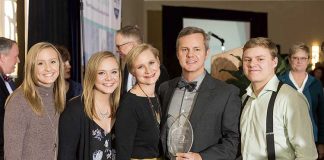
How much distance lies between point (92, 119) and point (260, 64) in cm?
84

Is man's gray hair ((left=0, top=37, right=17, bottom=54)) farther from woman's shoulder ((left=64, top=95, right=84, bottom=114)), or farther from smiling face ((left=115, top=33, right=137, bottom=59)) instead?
woman's shoulder ((left=64, top=95, right=84, bottom=114))

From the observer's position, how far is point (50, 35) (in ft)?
12.6

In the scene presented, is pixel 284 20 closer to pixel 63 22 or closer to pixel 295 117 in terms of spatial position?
pixel 63 22

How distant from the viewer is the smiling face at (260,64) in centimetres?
225

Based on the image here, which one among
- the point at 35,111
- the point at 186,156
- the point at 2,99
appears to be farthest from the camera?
the point at 2,99

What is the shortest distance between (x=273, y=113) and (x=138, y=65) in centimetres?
66

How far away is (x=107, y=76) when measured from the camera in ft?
7.63

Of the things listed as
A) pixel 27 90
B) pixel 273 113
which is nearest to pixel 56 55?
pixel 27 90

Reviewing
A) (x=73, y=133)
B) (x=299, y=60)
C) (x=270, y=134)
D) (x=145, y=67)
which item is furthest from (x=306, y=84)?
(x=73, y=133)

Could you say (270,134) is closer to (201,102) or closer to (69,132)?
(201,102)

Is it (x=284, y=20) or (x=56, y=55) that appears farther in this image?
(x=284, y=20)

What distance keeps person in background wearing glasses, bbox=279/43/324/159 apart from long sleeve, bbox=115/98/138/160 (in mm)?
1931

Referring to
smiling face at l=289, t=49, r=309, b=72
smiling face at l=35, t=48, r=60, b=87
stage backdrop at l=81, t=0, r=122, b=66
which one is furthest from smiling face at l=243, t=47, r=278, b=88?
stage backdrop at l=81, t=0, r=122, b=66

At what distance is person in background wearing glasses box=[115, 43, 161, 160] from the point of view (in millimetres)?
2209
